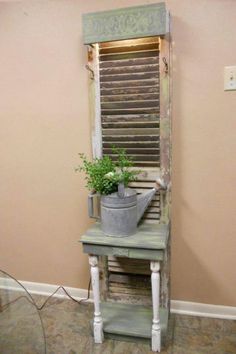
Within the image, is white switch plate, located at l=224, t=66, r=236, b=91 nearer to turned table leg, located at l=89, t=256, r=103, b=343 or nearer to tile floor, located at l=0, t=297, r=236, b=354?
turned table leg, located at l=89, t=256, r=103, b=343

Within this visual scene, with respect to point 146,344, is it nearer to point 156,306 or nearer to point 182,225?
point 156,306

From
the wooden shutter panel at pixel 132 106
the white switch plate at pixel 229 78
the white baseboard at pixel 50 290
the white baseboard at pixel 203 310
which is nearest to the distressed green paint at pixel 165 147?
the wooden shutter panel at pixel 132 106

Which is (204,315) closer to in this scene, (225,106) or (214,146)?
(214,146)

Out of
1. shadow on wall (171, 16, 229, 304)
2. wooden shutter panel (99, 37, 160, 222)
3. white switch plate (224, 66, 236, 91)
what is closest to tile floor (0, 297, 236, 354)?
shadow on wall (171, 16, 229, 304)

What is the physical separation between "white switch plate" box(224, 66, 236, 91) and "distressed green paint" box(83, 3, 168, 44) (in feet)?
1.29

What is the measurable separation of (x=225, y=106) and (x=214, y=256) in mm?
872

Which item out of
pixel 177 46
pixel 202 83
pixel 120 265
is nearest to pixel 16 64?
pixel 177 46

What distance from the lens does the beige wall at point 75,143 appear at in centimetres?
158

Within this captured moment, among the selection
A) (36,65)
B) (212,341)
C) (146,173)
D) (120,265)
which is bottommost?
(212,341)

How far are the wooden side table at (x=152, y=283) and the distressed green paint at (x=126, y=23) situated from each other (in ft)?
3.34

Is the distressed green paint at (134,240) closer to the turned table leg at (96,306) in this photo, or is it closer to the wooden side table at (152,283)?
the wooden side table at (152,283)

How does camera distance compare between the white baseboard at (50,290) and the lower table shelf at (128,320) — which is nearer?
the lower table shelf at (128,320)

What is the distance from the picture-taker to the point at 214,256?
5.76 ft

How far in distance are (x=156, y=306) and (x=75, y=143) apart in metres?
1.05
